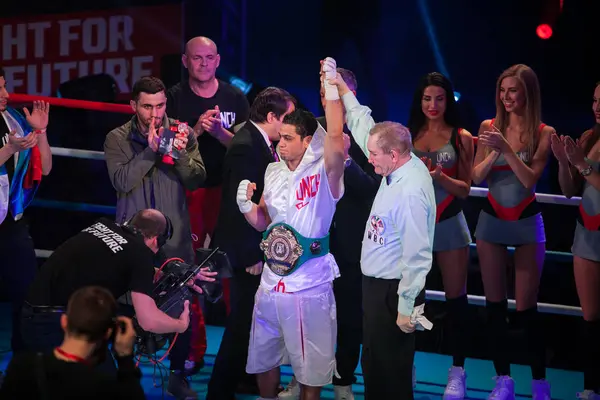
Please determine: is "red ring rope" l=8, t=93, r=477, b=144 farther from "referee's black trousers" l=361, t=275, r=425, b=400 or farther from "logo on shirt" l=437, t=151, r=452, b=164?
"referee's black trousers" l=361, t=275, r=425, b=400

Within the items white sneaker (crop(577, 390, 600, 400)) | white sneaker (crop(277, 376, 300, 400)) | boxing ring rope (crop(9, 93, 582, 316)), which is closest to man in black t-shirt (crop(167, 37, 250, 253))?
boxing ring rope (crop(9, 93, 582, 316))

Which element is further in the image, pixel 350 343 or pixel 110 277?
pixel 350 343

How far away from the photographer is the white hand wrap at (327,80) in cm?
362

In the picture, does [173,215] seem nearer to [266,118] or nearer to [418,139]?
[266,118]

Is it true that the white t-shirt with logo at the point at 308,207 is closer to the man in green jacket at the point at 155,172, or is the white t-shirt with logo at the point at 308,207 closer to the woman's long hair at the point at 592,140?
the man in green jacket at the point at 155,172

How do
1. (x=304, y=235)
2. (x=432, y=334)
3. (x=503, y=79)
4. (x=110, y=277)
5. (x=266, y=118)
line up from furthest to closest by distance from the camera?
(x=432, y=334) < (x=503, y=79) < (x=266, y=118) < (x=304, y=235) < (x=110, y=277)

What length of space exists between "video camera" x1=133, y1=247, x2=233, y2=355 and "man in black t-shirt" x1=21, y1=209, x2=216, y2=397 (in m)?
0.36

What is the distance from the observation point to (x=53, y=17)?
7773 millimetres

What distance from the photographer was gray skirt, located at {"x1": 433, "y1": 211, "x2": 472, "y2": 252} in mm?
4426

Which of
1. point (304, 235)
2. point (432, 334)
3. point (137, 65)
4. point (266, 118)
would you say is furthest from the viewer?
point (137, 65)

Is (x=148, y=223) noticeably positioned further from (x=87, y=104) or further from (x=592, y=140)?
(x=592, y=140)

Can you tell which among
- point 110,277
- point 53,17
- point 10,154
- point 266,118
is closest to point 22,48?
point 53,17

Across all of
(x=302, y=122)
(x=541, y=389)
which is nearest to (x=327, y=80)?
(x=302, y=122)

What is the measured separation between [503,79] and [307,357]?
1.64 meters
